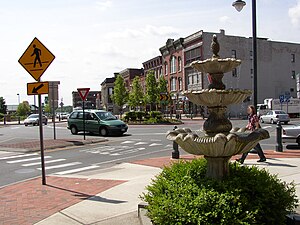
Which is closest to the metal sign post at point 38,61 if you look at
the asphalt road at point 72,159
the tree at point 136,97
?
the asphalt road at point 72,159

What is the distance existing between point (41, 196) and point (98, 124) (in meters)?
16.8

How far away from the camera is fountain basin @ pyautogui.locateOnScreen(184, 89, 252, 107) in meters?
4.85

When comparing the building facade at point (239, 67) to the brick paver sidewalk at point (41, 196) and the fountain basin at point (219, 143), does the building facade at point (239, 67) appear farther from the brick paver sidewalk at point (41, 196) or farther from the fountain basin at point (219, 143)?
the fountain basin at point (219, 143)

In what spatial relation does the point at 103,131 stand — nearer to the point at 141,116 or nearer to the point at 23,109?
the point at 141,116

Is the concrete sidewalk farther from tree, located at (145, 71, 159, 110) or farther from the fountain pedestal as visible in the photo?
tree, located at (145, 71, 159, 110)

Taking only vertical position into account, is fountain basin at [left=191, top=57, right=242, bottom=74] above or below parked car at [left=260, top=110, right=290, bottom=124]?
above

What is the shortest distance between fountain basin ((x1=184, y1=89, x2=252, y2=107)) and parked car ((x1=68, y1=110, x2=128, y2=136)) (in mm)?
18915

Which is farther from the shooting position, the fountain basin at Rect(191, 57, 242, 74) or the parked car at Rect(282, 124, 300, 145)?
the parked car at Rect(282, 124, 300, 145)

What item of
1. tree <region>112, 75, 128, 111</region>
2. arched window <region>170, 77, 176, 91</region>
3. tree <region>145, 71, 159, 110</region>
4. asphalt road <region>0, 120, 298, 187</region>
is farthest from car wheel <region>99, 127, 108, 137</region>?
tree <region>112, 75, 128, 111</region>

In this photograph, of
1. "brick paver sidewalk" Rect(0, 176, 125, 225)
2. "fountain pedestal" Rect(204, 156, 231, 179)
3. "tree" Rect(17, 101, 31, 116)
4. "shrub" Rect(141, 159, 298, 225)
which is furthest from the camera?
"tree" Rect(17, 101, 31, 116)

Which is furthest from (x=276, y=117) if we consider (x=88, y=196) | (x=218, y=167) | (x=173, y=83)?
(x=173, y=83)

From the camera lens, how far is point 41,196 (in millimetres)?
7496

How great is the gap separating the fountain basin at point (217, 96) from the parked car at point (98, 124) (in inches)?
745

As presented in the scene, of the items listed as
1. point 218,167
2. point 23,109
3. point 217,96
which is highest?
point 23,109
